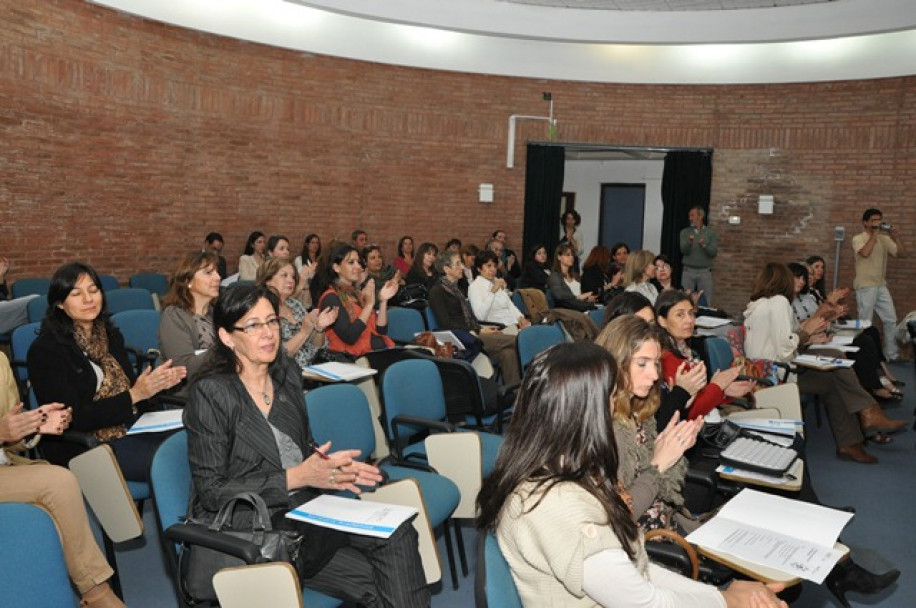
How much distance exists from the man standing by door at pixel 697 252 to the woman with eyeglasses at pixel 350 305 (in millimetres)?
6319

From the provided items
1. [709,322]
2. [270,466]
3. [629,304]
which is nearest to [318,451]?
[270,466]

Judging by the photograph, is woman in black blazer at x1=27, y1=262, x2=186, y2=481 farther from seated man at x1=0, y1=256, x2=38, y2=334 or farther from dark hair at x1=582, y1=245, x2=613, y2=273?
dark hair at x1=582, y1=245, x2=613, y2=273

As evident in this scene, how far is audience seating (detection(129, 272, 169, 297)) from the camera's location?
315 inches

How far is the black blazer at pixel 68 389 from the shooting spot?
3.28m

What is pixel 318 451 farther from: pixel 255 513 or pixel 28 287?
pixel 28 287

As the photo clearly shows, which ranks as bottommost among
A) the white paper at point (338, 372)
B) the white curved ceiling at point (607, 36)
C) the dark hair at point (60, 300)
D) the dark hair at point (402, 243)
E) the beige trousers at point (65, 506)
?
the beige trousers at point (65, 506)

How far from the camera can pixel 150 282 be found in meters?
8.10

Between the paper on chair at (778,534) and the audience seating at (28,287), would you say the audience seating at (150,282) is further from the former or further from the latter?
the paper on chair at (778,534)

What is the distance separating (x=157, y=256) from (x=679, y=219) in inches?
288

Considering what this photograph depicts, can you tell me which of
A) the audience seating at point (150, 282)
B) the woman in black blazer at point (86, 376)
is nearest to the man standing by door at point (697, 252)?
the audience seating at point (150, 282)

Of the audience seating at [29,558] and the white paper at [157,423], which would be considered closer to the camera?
the audience seating at [29,558]

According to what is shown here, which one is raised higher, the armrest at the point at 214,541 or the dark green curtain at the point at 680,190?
the dark green curtain at the point at 680,190

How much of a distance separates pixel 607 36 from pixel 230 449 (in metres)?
9.34

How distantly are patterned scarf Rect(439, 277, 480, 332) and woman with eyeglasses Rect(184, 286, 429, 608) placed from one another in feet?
11.7
